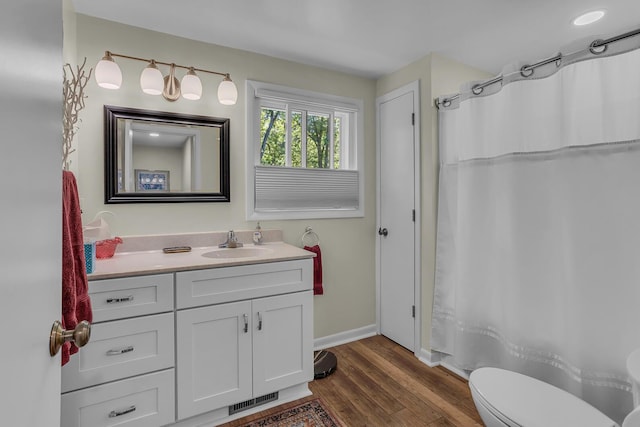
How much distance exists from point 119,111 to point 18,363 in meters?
1.86

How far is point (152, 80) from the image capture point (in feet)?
6.27

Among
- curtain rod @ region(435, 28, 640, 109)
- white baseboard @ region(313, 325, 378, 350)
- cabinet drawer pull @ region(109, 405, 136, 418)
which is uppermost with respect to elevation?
curtain rod @ region(435, 28, 640, 109)

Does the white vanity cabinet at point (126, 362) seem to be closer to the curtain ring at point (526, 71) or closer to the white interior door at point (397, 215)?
the white interior door at point (397, 215)

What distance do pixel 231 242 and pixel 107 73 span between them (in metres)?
1.20

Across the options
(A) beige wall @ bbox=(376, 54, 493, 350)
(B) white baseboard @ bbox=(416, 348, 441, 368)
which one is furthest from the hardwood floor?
(A) beige wall @ bbox=(376, 54, 493, 350)

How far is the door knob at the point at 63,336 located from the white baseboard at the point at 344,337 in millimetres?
2152

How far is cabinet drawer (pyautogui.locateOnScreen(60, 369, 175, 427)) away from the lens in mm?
1419

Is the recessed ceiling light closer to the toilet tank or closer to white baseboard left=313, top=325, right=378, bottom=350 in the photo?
the toilet tank

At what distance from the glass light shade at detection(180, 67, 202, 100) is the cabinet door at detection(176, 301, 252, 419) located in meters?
1.31

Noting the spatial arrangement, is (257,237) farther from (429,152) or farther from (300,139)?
(429,152)

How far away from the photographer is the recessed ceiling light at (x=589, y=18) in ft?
6.04

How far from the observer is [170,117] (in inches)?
82.3

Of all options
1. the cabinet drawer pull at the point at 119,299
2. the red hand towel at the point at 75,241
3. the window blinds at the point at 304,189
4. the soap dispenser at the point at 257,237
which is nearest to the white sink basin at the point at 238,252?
the soap dispenser at the point at 257,237

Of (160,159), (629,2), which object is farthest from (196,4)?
(629,2)
